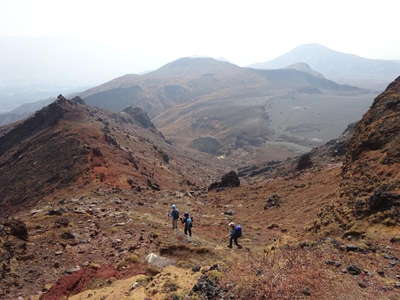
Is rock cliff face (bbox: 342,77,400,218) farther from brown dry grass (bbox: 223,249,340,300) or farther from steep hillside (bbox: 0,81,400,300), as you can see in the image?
brown dry grass (bbox: 223,249,340,300)

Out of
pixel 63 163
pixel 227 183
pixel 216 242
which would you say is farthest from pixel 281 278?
pixel 63 163

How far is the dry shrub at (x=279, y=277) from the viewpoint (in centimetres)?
984

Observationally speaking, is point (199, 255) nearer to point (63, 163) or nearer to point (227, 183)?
point (227, 183)

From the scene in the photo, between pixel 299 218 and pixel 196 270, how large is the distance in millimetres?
13824

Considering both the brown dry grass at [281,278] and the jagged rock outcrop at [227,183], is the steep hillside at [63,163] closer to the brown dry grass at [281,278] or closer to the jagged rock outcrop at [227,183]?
the jagged rock outcrop at [227,183]

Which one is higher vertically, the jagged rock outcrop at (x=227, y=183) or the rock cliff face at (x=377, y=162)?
the rock cliff face at (x=377, y=162)

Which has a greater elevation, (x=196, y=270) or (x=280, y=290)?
(x=280, y=290)

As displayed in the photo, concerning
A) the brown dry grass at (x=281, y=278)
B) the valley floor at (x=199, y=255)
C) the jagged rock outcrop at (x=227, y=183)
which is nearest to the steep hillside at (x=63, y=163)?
the jagged rock outcrop at (x=227, y=183)

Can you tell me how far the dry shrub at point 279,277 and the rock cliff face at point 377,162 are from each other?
6.28 m

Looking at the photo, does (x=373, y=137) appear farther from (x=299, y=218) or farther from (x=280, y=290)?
(x=280, y=290)

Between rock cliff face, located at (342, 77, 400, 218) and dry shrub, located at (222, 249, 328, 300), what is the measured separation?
6.28m

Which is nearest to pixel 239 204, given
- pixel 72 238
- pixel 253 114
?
pixel 72 238

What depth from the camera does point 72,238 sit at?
20125 millimetres

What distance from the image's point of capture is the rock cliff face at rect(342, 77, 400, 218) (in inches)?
659
